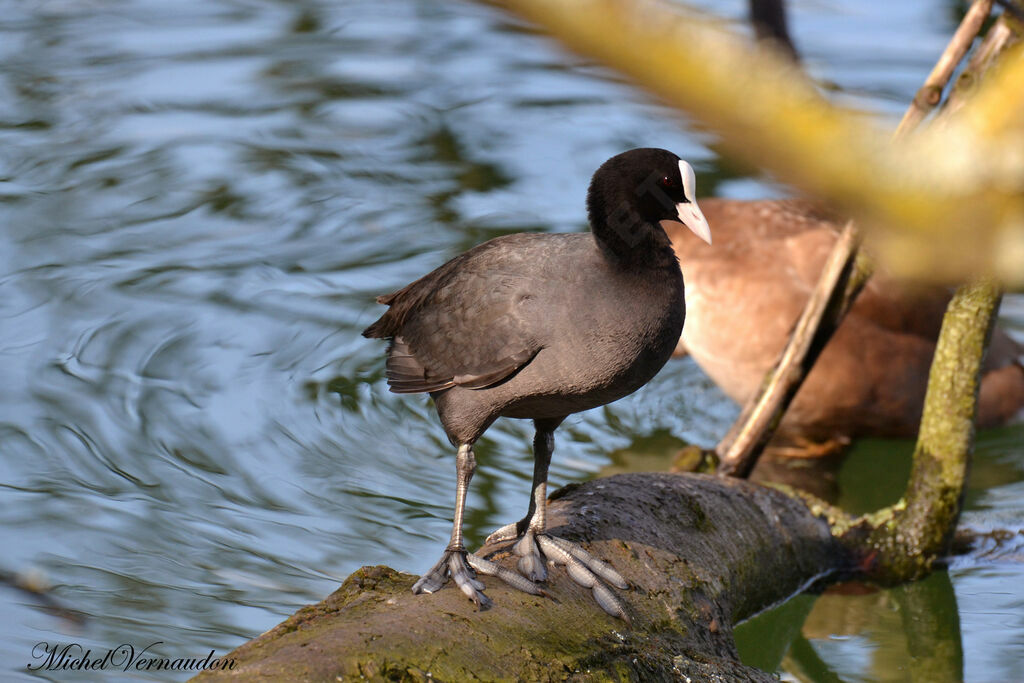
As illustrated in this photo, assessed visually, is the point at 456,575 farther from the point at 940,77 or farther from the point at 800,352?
the point at 940,77

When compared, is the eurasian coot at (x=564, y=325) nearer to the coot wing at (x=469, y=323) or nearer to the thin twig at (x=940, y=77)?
the coot wing at (x=469, y=323)

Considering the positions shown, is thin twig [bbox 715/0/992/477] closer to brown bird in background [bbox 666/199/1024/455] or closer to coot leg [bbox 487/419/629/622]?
brown bird in background [bbox 666/199/1024/455]

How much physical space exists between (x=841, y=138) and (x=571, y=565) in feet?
9.31

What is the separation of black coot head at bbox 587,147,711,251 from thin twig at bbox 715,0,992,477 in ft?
6.14

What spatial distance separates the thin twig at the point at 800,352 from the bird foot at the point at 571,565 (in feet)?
5.96

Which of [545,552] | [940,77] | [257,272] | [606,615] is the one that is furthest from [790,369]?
[257,272]

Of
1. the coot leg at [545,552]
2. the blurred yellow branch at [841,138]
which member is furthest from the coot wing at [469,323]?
the blurred yellow branch at [841,138]

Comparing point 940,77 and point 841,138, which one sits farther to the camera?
point 940,77

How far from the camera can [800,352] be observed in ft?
17.2

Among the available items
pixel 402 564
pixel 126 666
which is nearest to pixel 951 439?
pixel 402 564

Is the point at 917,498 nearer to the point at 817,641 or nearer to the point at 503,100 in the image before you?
the point at 817,641

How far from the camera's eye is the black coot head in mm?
3295

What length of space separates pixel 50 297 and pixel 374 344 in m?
2.05

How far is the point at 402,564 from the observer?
17.0ft
